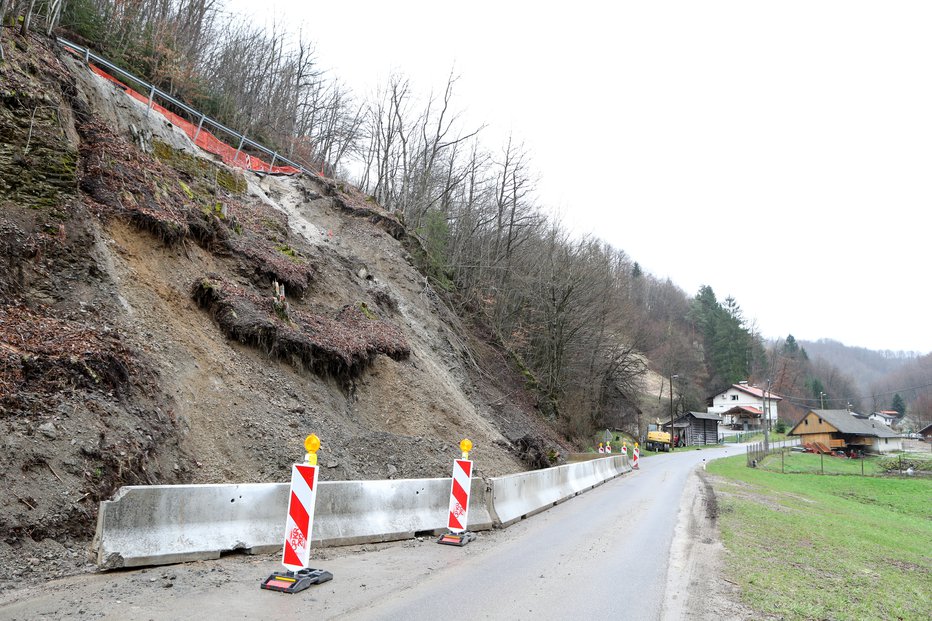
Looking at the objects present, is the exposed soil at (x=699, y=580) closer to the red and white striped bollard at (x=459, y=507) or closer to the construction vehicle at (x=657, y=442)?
the red and white striped bollard at (x=459, y=507)

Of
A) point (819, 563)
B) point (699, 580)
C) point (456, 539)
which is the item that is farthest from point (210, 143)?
point (819, 563)

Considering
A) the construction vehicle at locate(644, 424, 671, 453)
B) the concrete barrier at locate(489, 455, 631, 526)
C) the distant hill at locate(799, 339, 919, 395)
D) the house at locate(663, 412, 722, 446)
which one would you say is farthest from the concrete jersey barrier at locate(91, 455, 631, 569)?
the distant hill at locate(799, 339, 919, 395)

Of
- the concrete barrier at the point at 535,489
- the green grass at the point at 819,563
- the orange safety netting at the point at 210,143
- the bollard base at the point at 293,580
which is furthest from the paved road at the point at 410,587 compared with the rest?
the orange safety netting at the point at 210,143

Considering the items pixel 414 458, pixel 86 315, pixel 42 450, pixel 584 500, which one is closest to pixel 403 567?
pixel 42 450

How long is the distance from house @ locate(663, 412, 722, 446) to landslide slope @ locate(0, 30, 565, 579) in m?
66.9

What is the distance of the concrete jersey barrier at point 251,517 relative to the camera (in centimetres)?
562

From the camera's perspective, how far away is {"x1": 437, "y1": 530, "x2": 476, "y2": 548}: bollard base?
27.8 ft

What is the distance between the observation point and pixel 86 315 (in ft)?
29.5

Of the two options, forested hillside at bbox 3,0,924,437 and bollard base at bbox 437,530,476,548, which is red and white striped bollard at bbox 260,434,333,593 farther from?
forested hillside at bbox 3,0,924,437

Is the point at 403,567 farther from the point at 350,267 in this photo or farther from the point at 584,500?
the point at 350,267

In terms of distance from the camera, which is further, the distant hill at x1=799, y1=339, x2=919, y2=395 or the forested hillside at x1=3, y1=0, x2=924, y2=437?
the distant hill at x1=799, y1=339, x2=919, y2=395

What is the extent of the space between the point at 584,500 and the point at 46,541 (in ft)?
41.6

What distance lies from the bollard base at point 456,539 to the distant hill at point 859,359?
15497cm

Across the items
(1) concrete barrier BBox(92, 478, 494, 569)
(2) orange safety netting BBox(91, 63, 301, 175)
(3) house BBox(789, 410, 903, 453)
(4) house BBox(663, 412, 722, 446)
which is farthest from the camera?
(4) house BBox(663, 412, 722, 446)
